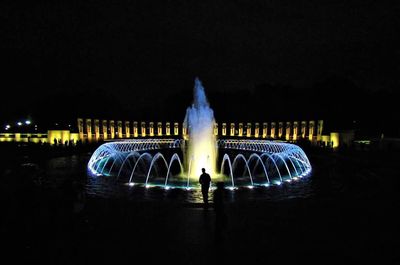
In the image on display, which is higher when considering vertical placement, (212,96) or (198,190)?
(212,96)

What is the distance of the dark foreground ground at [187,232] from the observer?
8688mm

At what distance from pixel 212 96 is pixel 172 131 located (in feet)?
68.7

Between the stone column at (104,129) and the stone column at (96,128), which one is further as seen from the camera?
the stone column at (104,129)

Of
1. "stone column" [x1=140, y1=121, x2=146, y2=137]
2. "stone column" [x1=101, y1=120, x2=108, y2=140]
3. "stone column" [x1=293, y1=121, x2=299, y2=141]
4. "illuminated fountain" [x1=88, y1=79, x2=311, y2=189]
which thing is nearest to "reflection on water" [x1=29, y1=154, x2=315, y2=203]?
"illuminated fountain" [x1=88, y1=79, x2=311, y2=189]

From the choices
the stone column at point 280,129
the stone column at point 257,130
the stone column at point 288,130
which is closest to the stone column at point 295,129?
the stone column at point 288,130

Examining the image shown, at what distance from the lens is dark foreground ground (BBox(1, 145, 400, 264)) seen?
342 inches

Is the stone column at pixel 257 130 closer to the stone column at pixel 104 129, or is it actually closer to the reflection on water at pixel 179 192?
the stone column at pixel 104 129

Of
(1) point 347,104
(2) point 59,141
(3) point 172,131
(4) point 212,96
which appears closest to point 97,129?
(2) point 59,141

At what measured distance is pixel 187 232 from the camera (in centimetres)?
1055

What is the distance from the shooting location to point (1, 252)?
8.52 m

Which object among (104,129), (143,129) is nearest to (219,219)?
(104,129)

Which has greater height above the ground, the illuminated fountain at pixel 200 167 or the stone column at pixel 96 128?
the stone column at pixel 96 128

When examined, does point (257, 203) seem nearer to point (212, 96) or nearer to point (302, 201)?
point (302, 201)

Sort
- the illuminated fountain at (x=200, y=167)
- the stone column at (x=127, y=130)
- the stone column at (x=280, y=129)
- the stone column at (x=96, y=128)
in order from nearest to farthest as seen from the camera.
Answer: the illuminated fountain at (x=200, y=167) < the stone column at (x=96, y=128) < the stone column at (x=280, y=129) < the stone column at (x=127, y=130)
